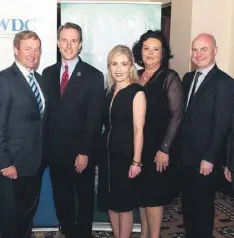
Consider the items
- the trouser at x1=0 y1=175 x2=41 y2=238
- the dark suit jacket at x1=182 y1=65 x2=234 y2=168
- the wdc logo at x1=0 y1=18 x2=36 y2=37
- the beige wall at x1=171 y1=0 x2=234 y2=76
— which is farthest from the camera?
the beige wall at x1=171 y1=0 x2=234 y2=76

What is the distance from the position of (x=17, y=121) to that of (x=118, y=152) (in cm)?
66

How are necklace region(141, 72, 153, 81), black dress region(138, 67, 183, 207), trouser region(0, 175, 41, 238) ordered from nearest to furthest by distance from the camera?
trouser region(0, 175, 41, 238) < black dress region(138, 67, 183, 207) < necklace region(141, 72, 153, 81)

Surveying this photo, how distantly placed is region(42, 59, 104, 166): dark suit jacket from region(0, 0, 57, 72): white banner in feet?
1.76

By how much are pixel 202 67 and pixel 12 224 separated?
1.58 m

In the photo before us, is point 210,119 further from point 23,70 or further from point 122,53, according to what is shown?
point 23,70

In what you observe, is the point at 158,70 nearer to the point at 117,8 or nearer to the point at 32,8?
the point at 117,8

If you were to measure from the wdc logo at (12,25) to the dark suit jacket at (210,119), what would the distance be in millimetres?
1460

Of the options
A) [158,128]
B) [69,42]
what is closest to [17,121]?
[69,42]

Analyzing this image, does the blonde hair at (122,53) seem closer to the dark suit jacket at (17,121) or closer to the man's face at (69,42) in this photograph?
the man's face at (69,42)

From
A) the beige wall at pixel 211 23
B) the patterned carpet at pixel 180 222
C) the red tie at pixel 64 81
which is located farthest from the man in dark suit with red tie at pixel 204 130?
the beige wall at pixel 211 23

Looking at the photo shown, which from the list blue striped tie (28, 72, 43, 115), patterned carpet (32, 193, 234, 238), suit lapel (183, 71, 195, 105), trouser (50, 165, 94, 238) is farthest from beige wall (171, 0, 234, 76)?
blue striped tie (28, 72, 43, 115)

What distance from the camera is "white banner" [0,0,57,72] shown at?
2.89 m

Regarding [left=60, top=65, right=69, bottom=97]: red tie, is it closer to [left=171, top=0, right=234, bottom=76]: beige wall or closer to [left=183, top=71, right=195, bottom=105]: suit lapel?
[left=183, top=71, right=195, bottom=105]: suit lapel

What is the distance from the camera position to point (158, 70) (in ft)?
8.36
